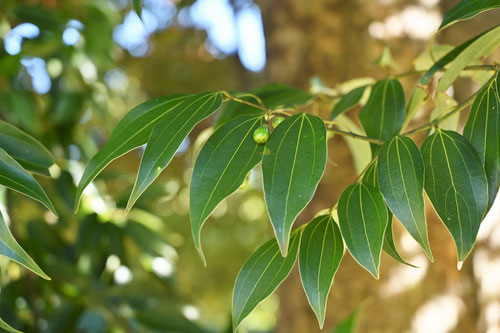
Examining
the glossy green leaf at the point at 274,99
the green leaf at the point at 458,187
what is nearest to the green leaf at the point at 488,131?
the green leaf at the point at 458,187

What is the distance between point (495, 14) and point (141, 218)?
3.10ft

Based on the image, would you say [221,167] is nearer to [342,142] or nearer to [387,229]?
[387,229]

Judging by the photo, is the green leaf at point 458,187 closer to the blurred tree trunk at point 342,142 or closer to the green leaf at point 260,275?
the green leaf at point 260,275

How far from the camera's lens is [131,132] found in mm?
562

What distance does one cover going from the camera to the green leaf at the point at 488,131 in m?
0.54

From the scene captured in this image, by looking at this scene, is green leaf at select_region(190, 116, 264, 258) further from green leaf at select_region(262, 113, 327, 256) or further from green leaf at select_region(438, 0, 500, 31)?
green leaf at select_region(438, 0, 500, 31)

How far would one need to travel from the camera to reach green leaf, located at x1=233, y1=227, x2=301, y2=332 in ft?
1.82

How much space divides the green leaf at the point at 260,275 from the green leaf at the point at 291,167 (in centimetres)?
9

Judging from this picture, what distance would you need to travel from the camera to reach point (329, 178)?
127 centimetres

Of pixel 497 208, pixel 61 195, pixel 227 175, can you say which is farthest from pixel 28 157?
pixel 497 208

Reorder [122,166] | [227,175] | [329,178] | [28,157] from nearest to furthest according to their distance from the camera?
[227,175] < [28,157] < [329,178] < [122,166]

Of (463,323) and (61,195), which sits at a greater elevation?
(61,195)

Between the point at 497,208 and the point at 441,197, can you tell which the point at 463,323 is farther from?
Result: the point at 441,197

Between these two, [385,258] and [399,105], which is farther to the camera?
[385,258]
